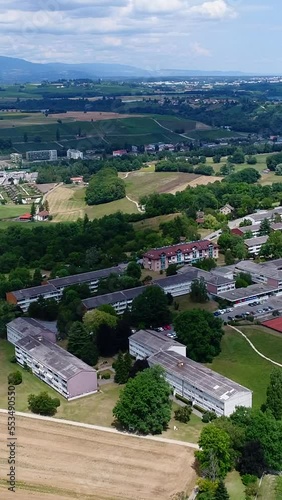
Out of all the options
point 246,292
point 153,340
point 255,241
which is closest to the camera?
point 153,340

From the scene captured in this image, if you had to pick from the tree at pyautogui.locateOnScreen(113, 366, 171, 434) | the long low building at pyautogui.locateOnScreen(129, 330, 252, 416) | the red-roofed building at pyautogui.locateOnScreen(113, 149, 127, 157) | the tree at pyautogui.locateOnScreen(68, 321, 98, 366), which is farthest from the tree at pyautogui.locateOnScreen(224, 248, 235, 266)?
the red-roofed building at pyautogui.locateOnScreen(113, 149, 127, 157)

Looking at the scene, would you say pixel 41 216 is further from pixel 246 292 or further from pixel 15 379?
pixel 15 379

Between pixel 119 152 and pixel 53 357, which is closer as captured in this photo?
pixel 53 357

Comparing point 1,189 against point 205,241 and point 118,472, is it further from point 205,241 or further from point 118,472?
point 118,472

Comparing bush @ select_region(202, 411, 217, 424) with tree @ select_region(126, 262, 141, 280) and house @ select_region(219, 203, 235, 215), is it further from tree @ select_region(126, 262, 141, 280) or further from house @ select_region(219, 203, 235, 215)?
house @ select_region(219, 203, 235, 215)

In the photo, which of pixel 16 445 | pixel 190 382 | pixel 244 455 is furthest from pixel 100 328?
pixel 244 455

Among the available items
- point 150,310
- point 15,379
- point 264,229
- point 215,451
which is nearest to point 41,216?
point 264,229

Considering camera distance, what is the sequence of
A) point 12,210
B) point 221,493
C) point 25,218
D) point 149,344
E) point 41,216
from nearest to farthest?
point 221,493 < point 149,344 < point 25,218 < point 41,216 < point 12,210

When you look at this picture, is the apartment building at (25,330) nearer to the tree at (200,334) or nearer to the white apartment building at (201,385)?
the white apartment building at (201,385)
